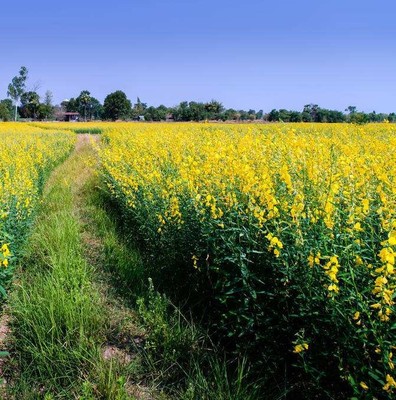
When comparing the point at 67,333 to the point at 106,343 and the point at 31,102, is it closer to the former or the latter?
the point at 106,343

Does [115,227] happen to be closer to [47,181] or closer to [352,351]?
[352,351]

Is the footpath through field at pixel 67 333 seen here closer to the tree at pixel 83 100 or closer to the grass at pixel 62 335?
the grass at pixel 62 335

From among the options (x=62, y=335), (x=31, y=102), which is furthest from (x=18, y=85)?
(x=62, y=335)

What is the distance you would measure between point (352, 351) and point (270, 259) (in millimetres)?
786

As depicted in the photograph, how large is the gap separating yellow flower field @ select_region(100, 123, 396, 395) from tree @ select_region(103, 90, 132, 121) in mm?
95601

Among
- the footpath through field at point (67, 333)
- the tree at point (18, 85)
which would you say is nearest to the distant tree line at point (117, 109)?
the tree at point (18, 85)

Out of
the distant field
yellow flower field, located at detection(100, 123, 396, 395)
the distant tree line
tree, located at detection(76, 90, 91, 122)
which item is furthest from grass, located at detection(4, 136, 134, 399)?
tree, located at detection(76, 90, 91, 122)

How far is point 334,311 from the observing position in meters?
2.05

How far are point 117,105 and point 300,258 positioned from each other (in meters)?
97.8

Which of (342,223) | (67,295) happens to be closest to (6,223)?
(67,295)

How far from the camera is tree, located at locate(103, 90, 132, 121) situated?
313 feet

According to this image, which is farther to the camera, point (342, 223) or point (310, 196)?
point (310, 196)

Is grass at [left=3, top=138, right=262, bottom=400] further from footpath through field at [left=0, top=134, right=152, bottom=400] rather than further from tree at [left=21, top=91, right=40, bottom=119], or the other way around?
tree at [left=21, top=91, right=40, bottom=119]

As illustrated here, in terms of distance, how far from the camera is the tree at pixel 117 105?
95.3 m
